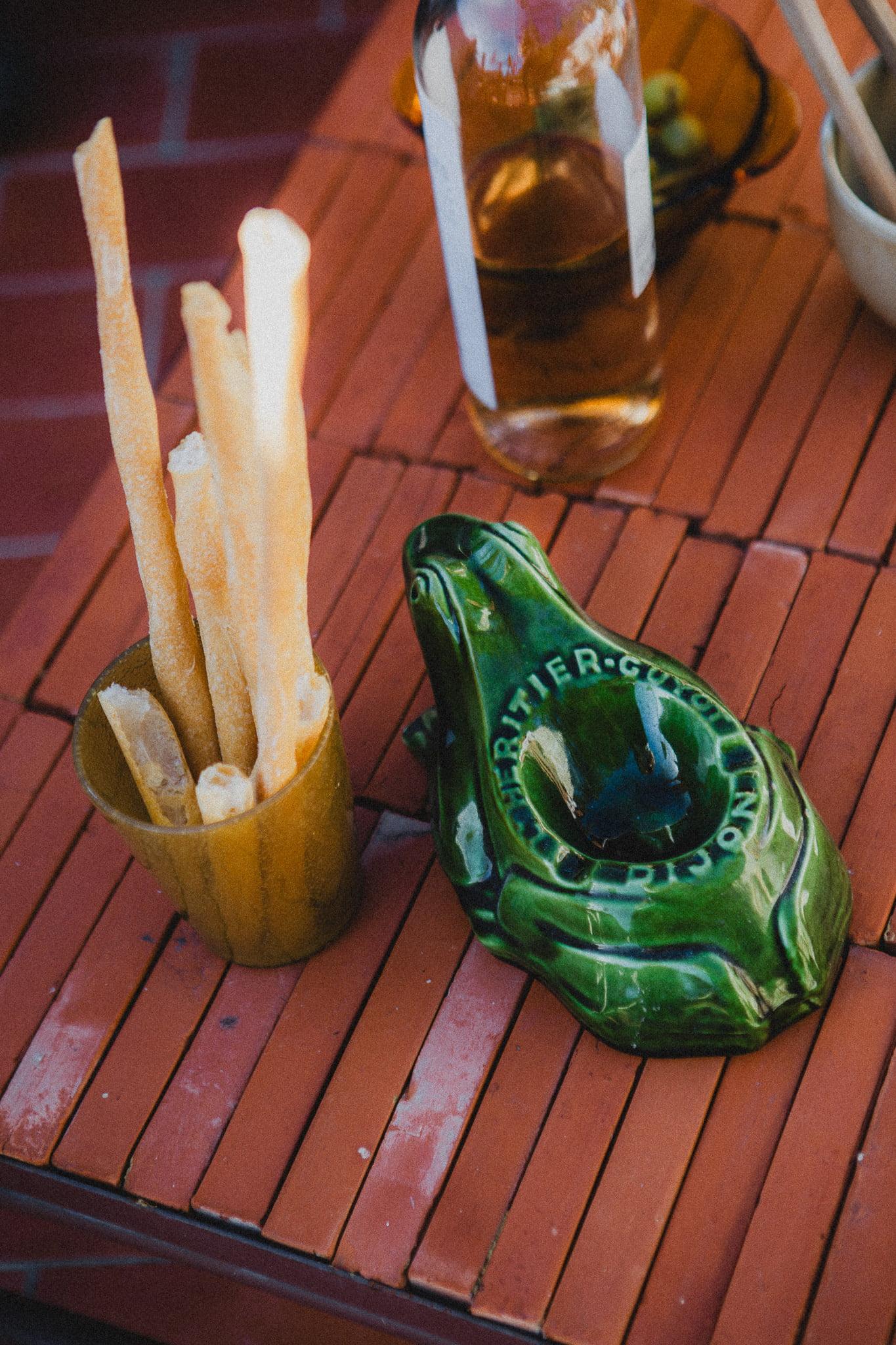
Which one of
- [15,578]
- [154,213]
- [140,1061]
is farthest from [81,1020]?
[154,213]

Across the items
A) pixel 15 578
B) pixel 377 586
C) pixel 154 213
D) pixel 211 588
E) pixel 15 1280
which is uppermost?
pixel 211 588

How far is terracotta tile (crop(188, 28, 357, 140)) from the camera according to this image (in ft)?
3.74

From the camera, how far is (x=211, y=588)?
0.47m

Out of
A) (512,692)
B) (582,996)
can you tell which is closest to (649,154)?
(512,692)

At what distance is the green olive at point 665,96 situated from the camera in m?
0.70

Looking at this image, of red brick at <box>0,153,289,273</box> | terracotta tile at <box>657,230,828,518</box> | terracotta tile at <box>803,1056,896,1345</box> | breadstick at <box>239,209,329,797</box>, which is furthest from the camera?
red brick at <box>0,153,289,273</box>

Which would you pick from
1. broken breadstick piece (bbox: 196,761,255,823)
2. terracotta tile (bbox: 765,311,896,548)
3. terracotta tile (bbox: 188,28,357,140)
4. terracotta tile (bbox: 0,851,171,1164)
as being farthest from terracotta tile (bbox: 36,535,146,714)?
terracotta tile (bbox: 188,28,357,140)

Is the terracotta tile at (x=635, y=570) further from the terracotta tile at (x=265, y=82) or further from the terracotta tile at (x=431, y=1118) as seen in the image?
the terracotta tile at (x=265, y=82)

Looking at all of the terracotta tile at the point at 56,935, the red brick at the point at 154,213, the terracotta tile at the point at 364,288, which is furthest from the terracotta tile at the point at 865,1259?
the red brick at the point at 154,213

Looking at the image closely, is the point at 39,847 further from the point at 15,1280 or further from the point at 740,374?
the point at 740,374

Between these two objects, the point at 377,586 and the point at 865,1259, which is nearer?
the point at 865,1259

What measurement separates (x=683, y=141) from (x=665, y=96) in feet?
0.10

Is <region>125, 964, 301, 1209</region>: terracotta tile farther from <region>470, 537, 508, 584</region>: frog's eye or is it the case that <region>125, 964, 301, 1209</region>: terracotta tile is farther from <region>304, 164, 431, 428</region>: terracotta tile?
<region>304, 164, 431, 428</region>: terracotta tile

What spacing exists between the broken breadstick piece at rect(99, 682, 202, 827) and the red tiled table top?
4.0 inches
